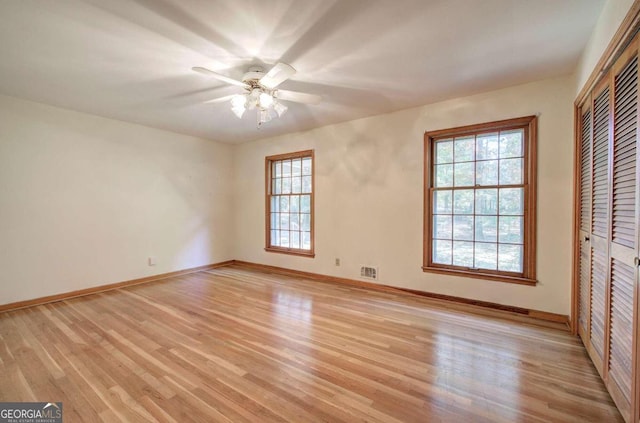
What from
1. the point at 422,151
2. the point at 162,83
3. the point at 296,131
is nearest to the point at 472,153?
the point at 422,151

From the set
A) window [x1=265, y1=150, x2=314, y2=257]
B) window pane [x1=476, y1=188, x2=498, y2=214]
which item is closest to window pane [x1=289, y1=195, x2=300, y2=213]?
window [x1=265, y1=150, x2=314, y2=257]

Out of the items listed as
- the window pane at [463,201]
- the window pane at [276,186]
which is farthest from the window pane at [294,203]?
the window pane at [463,201]

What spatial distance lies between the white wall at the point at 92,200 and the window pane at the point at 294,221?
5.48 feet

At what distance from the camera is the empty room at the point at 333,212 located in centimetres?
173

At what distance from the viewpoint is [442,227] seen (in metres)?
3.61

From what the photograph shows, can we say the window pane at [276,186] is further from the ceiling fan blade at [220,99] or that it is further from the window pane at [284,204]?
the ceiling fan blade at [220,99]

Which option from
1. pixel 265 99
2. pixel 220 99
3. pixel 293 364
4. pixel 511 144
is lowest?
pixel 293 364

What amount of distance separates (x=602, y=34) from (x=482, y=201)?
1.82 meters

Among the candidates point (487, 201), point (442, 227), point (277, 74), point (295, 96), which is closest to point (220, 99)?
point (295, 96)

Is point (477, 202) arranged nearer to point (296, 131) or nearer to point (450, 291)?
point (450, 291)

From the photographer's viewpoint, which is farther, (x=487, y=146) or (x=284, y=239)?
(x=284, y=239)

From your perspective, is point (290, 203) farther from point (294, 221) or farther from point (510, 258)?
point (510, 258)

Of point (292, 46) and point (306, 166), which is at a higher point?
point (292, 46)

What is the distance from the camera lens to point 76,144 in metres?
3.74
